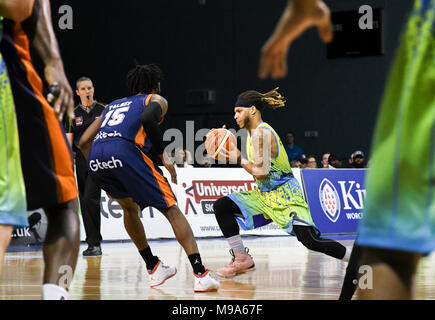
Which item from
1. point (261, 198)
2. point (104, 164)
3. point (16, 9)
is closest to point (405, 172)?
point (16, 9)

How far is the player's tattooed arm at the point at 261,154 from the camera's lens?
22.1ft

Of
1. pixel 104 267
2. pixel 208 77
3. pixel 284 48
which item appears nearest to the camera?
pixel 284 48

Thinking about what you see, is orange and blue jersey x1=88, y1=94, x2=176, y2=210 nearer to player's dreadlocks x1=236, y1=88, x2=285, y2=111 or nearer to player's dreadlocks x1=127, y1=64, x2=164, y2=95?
player's dreadlocks x1=127, y1=64, x2=164, y2=95

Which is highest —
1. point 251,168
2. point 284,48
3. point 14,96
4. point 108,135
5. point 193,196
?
point 284,48

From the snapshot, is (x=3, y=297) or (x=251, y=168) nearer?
(x=3, y=297)

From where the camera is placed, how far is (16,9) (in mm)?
2871

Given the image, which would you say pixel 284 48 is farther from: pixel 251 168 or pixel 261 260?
pixel 261 260

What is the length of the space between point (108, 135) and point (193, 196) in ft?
20.0

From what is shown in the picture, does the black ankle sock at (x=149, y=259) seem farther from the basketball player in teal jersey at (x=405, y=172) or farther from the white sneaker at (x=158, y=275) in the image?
the basketball player in teal jersey at (x=405, y=172)

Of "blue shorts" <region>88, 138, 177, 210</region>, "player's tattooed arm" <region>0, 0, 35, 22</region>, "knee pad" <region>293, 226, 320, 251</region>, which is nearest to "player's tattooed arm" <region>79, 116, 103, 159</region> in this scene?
"blue shorts" <region>88, 138, 177, 210</region>

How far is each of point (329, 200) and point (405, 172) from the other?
10.8 m
